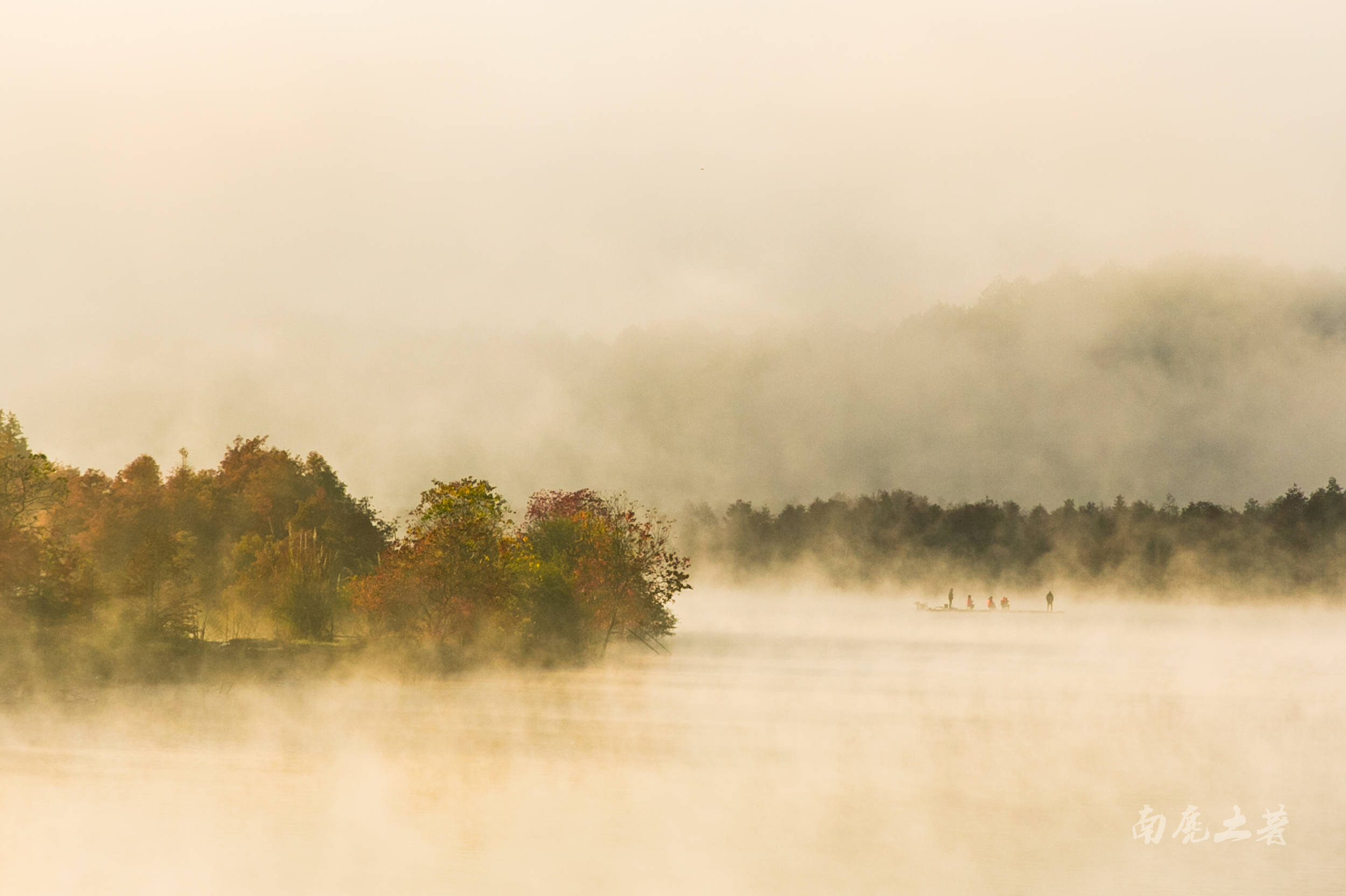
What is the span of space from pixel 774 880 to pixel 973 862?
2118 mm

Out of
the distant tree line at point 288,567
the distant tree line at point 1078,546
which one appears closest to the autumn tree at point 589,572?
the distant tree line at point 288,567

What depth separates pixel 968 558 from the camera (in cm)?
13488

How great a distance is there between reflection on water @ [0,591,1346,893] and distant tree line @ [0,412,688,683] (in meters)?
1.82

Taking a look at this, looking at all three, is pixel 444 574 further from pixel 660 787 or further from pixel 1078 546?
pixel 1078 546

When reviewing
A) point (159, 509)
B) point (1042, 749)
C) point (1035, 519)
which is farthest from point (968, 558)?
point (1042, 749)

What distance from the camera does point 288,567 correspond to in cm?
3428

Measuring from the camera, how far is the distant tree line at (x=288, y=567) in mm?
25766

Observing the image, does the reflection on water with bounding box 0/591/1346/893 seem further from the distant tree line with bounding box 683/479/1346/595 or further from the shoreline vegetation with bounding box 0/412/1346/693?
the distant tree line with bounding box 683/479/1346/595

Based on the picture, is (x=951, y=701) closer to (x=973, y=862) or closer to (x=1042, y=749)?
(x=1042, y=749)

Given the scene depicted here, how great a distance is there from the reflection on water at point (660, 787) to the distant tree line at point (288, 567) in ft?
5.97

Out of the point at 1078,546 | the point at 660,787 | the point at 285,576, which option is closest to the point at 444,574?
the point at 285,576

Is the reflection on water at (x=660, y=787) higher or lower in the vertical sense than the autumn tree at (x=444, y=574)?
lower

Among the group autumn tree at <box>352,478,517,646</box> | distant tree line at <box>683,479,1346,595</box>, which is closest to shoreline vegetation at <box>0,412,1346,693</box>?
autumn tree at <box>352,478,517,646</box>

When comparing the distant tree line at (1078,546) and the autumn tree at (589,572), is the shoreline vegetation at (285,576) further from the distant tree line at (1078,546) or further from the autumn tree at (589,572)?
the distant tree line at (1078,546)
